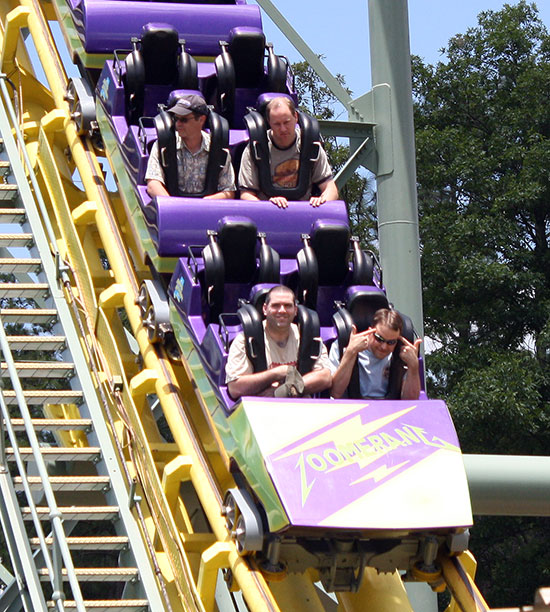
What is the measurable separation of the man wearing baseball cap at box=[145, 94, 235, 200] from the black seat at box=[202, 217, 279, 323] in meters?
0.61

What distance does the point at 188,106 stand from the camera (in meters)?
6.54

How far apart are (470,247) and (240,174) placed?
9.67 meters

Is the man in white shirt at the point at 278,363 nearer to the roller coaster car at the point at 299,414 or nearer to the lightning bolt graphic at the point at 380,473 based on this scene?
the roller coaster car at the point at 299,414

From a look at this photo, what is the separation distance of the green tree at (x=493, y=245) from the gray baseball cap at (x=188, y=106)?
8.42 metres

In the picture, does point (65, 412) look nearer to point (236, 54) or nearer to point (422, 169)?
point (236, 54)

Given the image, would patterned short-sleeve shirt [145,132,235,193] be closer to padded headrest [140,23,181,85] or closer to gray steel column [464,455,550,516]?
padded headrest [140,23,181,85]

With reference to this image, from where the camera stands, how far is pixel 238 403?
504 cm

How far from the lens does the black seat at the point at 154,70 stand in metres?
7.35

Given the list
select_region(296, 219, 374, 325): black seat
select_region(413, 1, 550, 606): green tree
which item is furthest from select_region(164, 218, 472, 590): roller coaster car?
select_region(413, 1, 550, 606): green tree

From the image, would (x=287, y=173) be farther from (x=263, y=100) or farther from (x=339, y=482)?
(x=339, y=482)

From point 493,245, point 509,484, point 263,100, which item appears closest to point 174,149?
point 263,100

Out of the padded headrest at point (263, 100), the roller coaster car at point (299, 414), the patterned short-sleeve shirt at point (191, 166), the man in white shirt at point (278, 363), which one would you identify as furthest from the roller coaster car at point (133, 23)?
the man in white shirt at point (278, 363)

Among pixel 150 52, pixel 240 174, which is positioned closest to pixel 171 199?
pixel 240 174

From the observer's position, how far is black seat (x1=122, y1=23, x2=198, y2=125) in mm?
7352
